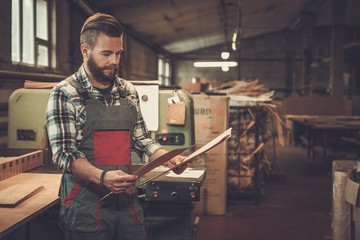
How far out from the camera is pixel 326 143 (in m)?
8.46

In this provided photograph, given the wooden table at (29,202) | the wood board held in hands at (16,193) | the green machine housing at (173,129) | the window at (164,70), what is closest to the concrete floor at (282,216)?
the green machine housing at (173,129)

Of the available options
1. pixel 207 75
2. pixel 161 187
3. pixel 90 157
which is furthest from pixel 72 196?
pixel 207 75

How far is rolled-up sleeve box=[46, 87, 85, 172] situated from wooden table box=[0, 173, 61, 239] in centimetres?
29

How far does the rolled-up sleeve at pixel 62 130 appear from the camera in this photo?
1.83m

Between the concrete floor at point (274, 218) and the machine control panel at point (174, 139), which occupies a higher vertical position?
the machine control panel at point (174, 139)

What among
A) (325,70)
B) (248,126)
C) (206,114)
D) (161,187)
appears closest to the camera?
(161,187)

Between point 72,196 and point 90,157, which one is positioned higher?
point 90,157

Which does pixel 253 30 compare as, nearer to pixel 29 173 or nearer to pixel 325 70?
pixel 325 70

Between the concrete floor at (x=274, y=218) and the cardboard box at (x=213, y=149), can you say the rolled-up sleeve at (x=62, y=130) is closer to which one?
the concrete floor at (x=274, y=218)

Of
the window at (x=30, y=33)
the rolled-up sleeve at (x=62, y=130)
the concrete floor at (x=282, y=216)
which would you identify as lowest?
the concrete floor at (x=282, y=216)

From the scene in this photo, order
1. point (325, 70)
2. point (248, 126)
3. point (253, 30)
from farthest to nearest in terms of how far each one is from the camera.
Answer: point (325, 70) < point (253, 30) < point (248, 126)

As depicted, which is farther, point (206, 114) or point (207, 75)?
point (207, 75)

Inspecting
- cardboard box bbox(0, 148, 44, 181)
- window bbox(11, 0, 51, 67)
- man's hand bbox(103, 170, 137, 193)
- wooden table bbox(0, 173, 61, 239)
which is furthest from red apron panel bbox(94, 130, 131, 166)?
window bbox(11, 0, 51, 67)

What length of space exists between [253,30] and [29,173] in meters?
14.1
